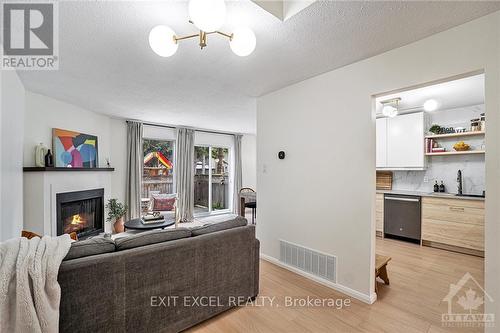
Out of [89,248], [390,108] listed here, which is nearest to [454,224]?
[390,108]

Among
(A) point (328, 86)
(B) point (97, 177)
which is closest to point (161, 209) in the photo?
(B) point (97, 177)

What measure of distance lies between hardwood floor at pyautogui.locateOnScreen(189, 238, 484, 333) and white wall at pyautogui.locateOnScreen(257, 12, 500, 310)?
24 centimetres

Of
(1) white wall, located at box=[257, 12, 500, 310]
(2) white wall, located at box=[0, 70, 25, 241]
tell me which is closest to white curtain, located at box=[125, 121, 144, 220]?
(2) white wall, located at box=[0, 70, 25, 241]

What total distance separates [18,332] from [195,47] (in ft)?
7.31

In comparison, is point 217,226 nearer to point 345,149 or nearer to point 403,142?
point 345,149

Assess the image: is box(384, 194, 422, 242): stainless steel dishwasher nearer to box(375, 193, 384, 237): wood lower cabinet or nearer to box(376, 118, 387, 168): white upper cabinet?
box(375, 193, 384, 237): wood lower cabinet

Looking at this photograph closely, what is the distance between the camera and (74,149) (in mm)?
3834

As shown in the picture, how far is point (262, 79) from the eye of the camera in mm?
2732

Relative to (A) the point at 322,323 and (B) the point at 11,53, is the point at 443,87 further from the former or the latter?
(B) the point at 11,53

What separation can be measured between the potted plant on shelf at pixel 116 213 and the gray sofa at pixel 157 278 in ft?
10.8

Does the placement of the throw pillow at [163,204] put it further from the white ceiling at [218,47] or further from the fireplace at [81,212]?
the white ceiling at [218,47]

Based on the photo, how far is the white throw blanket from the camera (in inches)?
46.5

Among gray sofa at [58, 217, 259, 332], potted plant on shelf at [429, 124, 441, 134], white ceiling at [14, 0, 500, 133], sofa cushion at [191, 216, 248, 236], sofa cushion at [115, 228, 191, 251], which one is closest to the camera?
gray sofa at [58, 217, 259, 332]

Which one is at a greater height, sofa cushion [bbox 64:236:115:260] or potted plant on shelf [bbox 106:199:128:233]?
sofa cushion [bbox 64:236:115:260]
